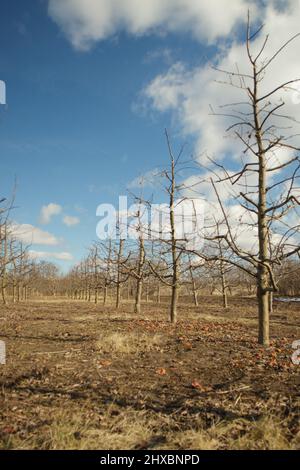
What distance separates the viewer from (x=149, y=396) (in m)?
4.75

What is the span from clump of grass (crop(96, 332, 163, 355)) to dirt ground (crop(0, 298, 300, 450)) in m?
0.03

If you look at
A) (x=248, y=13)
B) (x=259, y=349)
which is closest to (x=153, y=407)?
(x=259, y=349)

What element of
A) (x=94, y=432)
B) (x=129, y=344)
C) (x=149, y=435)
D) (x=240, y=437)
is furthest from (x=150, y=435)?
(x=129, y=344)

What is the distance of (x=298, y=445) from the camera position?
3330 millimetres

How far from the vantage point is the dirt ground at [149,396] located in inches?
137

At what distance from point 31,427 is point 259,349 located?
5579mm

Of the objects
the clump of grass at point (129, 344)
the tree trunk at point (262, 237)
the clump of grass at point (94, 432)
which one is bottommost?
the clump of grass at point (94, 432)

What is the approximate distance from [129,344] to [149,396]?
3.57m

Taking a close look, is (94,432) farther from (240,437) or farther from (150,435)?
(240,437)

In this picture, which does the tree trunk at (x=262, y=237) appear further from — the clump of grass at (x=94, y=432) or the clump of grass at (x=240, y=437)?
the clump of grass at (x=94, y=432)

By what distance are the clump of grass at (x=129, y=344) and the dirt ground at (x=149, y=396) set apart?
3 cm

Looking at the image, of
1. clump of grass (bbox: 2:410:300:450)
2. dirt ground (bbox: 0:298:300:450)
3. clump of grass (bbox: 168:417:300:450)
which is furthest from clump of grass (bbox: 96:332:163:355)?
clump of grass (bbox: 168:417:300:450)

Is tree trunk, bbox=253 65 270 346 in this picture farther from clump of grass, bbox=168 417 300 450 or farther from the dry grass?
clump of grass, bbox=168 417 300 450

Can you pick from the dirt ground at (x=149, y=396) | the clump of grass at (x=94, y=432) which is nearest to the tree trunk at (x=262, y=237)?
the dirt ground at (x=149, y=396)
